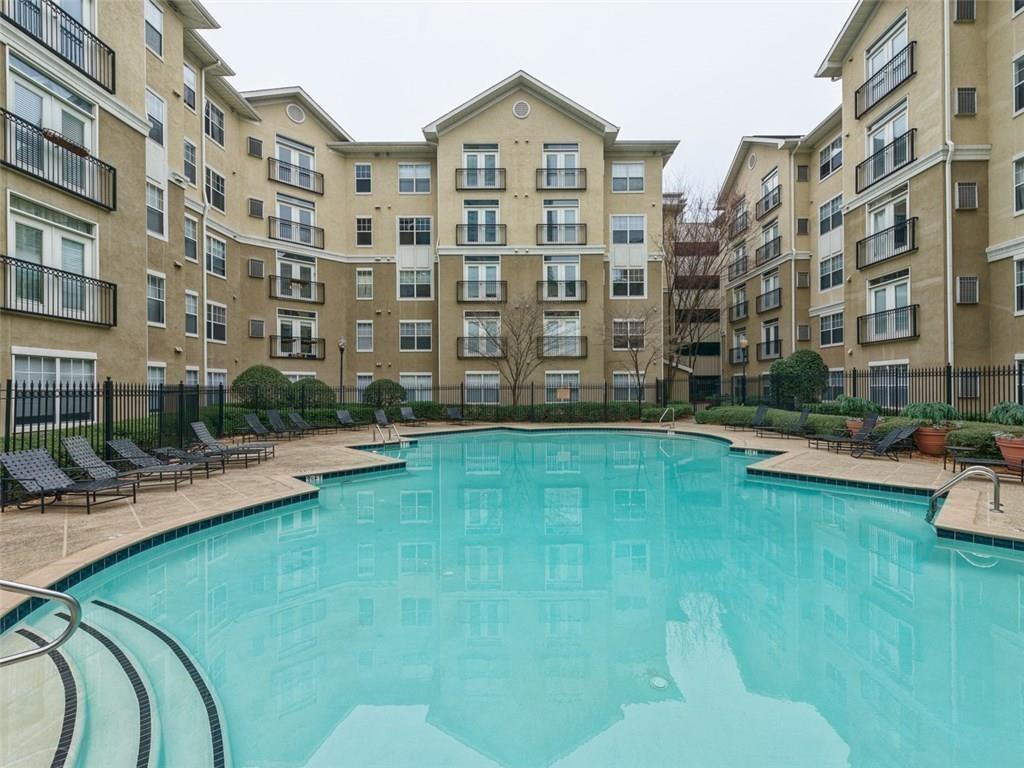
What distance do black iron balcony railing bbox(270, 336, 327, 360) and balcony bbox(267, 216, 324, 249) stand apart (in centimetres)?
468

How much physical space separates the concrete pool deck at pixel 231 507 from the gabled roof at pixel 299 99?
755 inches

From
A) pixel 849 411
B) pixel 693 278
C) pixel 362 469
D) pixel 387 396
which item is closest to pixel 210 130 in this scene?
pixel 387 396

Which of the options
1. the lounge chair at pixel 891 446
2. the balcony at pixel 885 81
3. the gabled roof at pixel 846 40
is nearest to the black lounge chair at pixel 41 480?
the lounge chair at pixel 891 446

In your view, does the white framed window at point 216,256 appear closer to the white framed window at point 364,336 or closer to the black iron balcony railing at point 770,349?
the white framed window at point 364,336

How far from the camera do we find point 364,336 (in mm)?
28641

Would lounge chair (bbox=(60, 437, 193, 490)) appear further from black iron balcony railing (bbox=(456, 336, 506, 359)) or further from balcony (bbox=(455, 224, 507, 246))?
balcony (bbox=(455, 224, 507, 246))

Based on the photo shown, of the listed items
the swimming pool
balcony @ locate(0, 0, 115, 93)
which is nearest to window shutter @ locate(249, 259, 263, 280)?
balcony @ locate(0, 0, 115, 93)

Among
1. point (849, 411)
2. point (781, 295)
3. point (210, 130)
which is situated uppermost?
point (210, 130)

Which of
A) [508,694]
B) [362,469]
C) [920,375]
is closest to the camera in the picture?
[508,694]

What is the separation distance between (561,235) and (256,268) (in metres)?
14.5

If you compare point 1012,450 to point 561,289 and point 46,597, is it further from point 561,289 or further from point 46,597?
point 561,289

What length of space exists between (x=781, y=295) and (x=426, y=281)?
18330 mm

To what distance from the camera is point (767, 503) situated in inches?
371

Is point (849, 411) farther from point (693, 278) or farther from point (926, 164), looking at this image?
point (693, 278)
